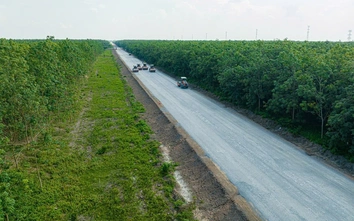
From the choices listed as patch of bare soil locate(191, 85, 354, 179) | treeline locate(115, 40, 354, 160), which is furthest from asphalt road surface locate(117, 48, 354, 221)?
treeline locate(115, 40, 354, 160)

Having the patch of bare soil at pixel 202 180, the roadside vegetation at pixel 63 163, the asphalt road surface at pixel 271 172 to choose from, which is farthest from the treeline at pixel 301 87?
the roadside vegetation at pixel 63 163

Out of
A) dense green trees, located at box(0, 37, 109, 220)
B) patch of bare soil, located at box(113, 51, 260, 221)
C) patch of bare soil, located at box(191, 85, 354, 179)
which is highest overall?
dense green trees, located at box(0, 37, 109, 220)

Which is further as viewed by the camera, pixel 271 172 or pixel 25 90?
pixel 271 172

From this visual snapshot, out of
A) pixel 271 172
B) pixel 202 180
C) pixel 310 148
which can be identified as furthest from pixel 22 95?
pixel 310 148

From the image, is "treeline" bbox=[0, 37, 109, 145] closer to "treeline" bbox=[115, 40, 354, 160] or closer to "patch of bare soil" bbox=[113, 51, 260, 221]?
"patch of bare soil" bbox=[113, 51, 260, 221]

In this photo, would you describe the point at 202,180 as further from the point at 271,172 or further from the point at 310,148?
the point at 310,148

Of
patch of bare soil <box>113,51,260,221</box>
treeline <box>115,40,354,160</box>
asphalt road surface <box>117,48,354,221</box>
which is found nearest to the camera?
patch of bare soil <box>113,51,260,221</box>

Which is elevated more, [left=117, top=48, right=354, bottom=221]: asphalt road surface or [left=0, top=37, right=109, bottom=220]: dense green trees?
[left=0, top=37, right=109, bottom=220]: dense green trees
